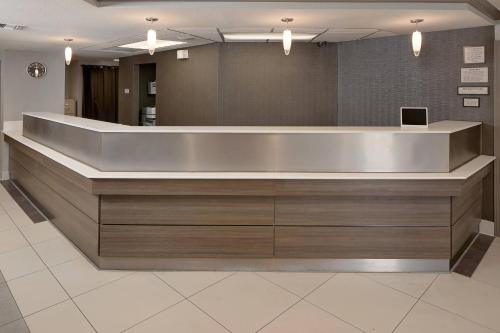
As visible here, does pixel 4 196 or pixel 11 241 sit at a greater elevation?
pixel 4 196

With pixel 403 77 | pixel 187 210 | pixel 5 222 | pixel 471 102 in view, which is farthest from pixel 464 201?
pixel 5 222

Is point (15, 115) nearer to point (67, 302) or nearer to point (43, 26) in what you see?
point (43, 26)

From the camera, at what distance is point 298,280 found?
307 centimetres

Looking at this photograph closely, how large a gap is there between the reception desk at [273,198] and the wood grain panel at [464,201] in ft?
0.16

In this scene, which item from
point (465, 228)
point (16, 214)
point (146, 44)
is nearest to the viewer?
point (465, 228)

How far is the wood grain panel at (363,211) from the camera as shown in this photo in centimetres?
310

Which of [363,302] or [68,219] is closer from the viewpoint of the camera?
[363,302]

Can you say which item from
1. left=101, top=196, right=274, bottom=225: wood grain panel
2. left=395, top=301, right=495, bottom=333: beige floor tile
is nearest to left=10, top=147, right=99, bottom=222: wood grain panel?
left=101, top=196, right=274, bottom=225: wood grain panel

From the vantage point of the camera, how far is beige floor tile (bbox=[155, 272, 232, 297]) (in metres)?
2.90

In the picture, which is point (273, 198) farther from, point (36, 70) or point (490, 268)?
point (36, 70)

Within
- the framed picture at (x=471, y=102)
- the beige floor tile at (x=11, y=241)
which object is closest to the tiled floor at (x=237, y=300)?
the beige floor tile at (x=11, y=241)

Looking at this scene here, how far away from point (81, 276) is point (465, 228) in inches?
143

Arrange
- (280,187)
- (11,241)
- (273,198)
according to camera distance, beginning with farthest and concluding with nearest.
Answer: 1. (11,241)
2. (273,198)
3. (280,187)

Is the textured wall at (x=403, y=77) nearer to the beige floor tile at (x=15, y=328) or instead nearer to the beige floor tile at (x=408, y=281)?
the beige floor tile at (x=408, y=281)
